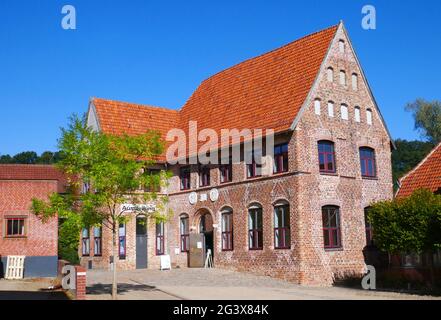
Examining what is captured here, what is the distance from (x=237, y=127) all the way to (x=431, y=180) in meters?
10.4

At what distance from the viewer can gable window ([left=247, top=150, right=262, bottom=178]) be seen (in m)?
28.8

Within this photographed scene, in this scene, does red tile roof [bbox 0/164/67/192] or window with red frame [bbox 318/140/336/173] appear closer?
window with red frame [bbox 318/140/336/173]

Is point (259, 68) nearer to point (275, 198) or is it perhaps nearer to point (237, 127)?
point (237, 127)

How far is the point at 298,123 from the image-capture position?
88.9 feet

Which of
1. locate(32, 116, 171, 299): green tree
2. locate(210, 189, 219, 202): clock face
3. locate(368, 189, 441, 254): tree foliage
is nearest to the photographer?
locate(32, 116, 171, 299): green tree

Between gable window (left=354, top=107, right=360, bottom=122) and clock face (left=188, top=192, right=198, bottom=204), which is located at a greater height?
gable window (left=354, top=107, right=360, bottom=122)

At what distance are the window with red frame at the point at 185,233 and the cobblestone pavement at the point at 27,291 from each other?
8985 mm

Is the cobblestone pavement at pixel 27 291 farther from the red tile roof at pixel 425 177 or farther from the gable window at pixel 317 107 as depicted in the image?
the red tile roof at pixel 425 177

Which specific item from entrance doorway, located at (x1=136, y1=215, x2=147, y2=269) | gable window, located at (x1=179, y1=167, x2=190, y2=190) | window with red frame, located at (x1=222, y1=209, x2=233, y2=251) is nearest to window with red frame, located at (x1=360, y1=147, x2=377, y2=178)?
window with red frame, located at (x1=222, y1=209, x2=233, y2=251)

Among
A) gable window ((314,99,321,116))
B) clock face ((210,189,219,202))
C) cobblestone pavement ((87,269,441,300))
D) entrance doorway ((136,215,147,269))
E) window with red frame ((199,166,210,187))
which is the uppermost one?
gable window ((314,99,321,116))

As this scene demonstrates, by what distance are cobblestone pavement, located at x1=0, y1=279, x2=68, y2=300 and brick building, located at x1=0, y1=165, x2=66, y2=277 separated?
1.96m

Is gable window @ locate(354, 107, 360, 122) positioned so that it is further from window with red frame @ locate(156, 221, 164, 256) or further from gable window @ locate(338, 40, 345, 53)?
window with red frame @ locate(156, 221, 164, 256)

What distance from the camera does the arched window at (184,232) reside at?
110 ft
